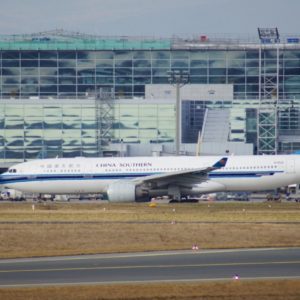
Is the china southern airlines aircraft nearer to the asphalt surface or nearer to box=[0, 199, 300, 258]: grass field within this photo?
box=[0, 199, 300, 258]: grass field

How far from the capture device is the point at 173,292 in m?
29.8

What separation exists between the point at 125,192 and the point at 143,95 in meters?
72.9

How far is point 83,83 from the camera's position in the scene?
497ft

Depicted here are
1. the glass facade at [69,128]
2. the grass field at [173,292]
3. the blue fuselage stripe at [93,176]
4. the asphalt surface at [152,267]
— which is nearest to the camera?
the grass field at [173,292]

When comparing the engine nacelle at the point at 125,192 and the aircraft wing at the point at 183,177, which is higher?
the aircraft wing at the point at 183,177

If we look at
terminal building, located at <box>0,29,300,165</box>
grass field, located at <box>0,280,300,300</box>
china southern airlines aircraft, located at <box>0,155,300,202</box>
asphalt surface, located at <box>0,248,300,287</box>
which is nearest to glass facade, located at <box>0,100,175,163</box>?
terminal building, located at <box>0,29,300,165</box>

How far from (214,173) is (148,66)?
7219cm

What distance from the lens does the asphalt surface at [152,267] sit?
3253 cm

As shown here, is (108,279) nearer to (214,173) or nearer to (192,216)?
(192,216)

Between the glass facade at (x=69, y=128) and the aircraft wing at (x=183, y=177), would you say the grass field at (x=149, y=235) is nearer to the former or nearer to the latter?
the aircraft wing at (x=183, y=177)

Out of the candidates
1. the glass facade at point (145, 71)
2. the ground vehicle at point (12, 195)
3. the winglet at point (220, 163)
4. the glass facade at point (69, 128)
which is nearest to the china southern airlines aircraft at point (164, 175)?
the winglet at point (220, 163)

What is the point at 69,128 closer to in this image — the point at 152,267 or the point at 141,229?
the point at 141,229

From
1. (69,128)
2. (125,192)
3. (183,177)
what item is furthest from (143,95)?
(125,192)

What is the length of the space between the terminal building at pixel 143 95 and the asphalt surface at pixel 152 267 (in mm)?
77227
